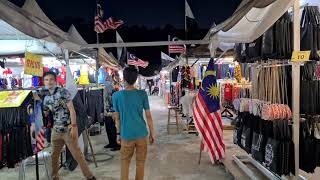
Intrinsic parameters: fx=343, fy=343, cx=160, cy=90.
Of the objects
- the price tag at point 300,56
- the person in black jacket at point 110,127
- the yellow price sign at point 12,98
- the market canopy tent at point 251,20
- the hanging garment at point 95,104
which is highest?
the market canopy tent at point 251,20

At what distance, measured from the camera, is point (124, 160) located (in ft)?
15.0

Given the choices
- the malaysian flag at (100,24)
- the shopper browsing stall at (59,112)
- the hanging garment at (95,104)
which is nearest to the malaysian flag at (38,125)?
the shopper browsing stall at (59,112)

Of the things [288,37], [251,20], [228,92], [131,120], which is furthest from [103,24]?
[288,37]

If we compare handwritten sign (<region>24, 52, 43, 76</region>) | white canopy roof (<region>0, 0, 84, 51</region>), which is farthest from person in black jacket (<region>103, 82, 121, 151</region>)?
handwritten sign (<region>24, 52, 43, 76</region>)

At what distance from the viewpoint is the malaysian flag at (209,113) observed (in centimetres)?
618

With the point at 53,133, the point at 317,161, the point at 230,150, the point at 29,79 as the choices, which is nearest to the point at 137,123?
the point at 53,133

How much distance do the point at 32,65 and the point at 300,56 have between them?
3.51m

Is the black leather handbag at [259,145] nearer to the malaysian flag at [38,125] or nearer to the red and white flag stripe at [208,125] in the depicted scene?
the red and white flag stripe at [208,125]

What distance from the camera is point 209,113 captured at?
618cm

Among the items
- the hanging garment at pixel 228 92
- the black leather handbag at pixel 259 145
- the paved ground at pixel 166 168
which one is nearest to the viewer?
the black leather handbag at pixel 259 145

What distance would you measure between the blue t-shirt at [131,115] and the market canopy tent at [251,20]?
1.61 metres

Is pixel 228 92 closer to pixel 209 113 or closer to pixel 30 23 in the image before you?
pixel 209 113

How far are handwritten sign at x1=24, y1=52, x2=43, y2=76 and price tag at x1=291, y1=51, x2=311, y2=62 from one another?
11.1ft

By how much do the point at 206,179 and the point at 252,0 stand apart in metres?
3.12
